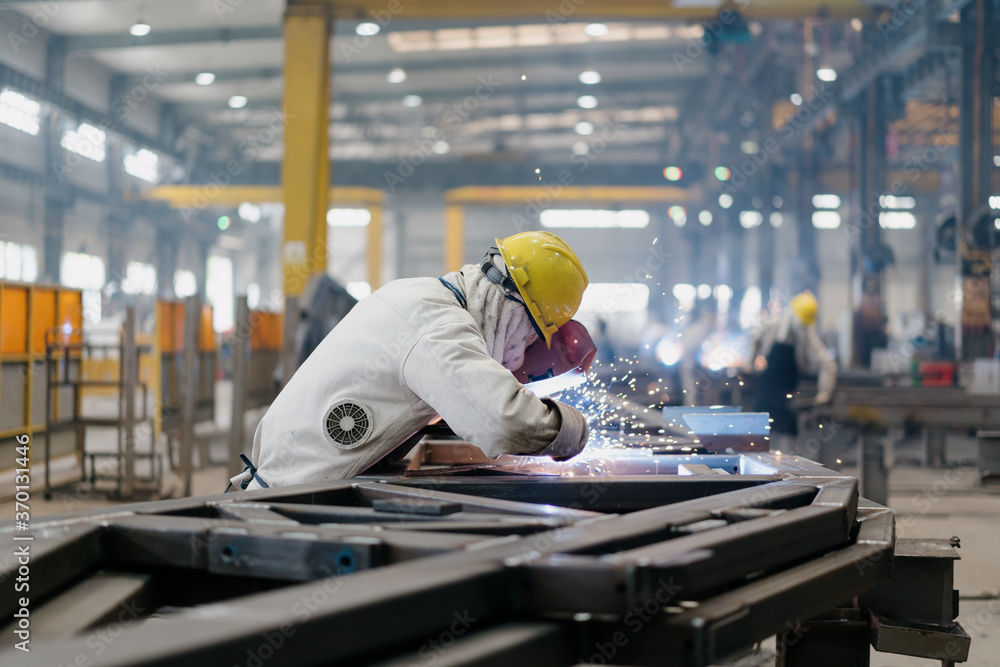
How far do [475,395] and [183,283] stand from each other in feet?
72.1

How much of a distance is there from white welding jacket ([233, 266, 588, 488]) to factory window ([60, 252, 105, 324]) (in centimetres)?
1516

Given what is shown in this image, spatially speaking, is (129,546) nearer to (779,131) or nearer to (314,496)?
(314,496)

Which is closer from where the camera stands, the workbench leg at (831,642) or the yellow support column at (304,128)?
the workbench leg at (831,642)

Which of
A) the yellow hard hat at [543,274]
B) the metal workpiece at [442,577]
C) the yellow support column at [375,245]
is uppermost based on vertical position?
the yellow support column at [375,245]

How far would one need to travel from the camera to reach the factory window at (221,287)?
2375 cm

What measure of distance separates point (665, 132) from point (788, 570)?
1935cm

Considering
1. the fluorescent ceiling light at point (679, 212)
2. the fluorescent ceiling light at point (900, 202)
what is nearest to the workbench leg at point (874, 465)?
the fluorescent ceiling light at point (679, 212)

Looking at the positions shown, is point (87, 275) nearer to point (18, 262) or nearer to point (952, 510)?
point (18, 262)

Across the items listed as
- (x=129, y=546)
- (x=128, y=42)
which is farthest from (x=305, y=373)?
(x=128, y=42)

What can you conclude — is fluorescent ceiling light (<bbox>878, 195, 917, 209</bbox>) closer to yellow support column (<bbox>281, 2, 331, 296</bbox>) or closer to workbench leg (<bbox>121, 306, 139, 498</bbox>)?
yellow support column (<bbox>281, 2, 331, 296</bbox>)

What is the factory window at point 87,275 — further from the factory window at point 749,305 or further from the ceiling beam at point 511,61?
the factory window at point 749,305

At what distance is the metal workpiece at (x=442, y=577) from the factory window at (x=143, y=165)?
1859cm

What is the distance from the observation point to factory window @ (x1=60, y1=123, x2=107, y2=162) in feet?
50.4

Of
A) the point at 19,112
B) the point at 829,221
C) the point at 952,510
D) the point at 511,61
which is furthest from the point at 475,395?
the point at 829,221
